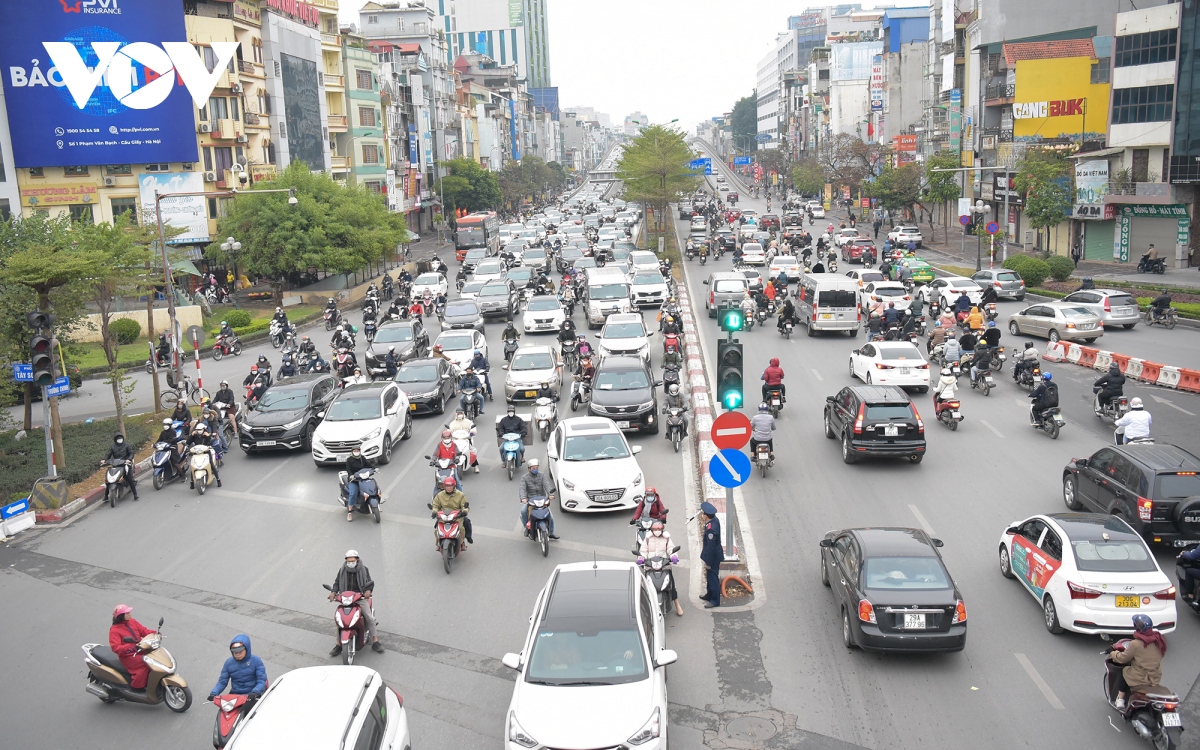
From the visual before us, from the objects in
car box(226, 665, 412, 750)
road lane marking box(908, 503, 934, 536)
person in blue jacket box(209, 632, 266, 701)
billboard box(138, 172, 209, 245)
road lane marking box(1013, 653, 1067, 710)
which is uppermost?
billboard box(138, 172, 209, 245)

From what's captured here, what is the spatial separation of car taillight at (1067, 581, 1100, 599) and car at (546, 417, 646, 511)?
291 inches

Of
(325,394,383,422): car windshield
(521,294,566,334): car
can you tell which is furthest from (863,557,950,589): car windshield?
(521,294,566,334): car

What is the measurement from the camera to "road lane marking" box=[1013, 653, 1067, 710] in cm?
1064

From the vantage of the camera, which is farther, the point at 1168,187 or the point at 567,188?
the point at 567,188

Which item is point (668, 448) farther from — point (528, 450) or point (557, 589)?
point (557, 589)

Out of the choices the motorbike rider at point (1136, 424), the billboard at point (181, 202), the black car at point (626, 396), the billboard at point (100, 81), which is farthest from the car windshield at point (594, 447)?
the billboard at point (181, 202)

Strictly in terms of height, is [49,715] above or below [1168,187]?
below

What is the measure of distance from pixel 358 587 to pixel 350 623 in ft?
1.53

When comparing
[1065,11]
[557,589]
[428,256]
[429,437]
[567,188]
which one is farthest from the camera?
[567,188]

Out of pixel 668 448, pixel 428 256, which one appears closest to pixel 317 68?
pixel 428 256

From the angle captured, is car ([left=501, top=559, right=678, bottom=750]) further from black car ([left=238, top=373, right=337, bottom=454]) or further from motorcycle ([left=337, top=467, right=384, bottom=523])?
black car ([left=238, top=373, right=337, bottom=454])

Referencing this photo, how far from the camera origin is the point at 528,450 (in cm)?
2231

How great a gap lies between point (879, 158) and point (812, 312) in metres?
63.6

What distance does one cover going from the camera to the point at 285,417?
75.9ft
